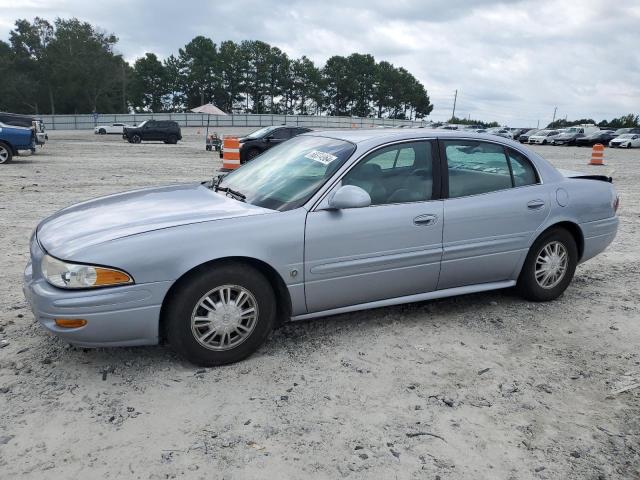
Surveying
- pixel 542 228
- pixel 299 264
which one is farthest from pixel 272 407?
pixel 542 228

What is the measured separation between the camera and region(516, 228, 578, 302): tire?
4.39 metres

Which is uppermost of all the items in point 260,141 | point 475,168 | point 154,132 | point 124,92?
point 124,92

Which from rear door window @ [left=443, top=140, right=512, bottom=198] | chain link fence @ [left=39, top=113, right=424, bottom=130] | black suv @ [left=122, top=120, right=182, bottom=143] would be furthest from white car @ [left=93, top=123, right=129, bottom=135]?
rear door window @ [left=443, top=140, right=512, bottom=198]

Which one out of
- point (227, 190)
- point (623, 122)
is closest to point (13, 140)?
point (227, 190)

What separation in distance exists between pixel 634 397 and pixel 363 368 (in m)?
1.60

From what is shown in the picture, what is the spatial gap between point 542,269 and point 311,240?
2225 millimetres

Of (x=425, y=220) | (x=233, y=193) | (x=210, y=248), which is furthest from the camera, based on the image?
(x=233, y=193)

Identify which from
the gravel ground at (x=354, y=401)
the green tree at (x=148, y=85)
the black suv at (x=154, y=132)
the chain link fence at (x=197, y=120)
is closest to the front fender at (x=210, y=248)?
the gravel ground at (x=354, y=401)

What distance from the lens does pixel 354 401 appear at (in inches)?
117

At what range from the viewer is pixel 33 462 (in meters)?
2.40

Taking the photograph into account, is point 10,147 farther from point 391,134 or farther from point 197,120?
point 197,120

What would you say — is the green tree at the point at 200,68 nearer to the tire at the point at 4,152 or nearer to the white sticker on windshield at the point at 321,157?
the tire at the point at 4,152

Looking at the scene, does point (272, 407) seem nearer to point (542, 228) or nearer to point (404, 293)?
point (404, 293)

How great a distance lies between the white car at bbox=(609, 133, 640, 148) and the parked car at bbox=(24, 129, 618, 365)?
3834 cm
